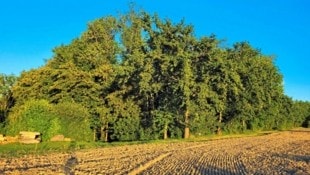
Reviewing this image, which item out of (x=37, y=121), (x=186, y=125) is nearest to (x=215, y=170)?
(x=37, y=121)

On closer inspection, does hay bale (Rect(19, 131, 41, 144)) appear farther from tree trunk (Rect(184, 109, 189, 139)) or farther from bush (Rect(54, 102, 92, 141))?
tree trunk (Rect(184, 109, 189, 139))

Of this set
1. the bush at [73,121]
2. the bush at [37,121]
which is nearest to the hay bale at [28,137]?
the bush at [37,121]

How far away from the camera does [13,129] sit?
51.8m

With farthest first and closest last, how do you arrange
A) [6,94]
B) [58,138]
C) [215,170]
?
[6,94] → [58,138] → [215,170]

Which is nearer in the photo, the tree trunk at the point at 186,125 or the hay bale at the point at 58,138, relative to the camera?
the hay bale at the point at 58,138

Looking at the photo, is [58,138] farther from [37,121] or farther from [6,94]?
[6,94]

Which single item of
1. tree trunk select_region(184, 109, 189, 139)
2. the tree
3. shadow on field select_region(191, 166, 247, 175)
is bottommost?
shadow on field select_region(191, 166, 247, 175)

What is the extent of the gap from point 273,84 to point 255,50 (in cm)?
1012

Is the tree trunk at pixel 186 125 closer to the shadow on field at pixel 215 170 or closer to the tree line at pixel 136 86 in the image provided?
the tree line at pixel 136 86

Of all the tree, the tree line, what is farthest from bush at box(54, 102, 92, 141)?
the tree

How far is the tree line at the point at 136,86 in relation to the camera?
5612 cm

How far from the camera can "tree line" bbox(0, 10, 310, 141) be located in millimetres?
56125

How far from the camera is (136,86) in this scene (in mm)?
62812

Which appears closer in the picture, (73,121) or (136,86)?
(73,121)
